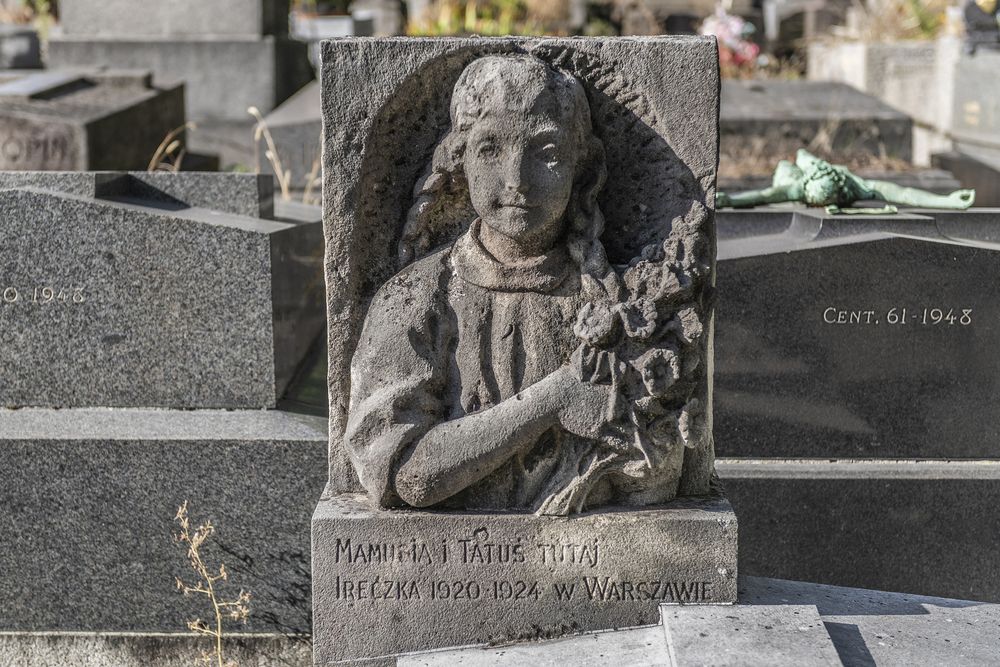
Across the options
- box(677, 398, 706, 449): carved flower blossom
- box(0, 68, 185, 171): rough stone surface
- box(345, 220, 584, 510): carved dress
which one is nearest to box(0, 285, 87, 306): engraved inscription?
box(345, 220, 584, 510): carved dress

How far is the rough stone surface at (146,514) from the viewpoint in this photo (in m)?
4.58

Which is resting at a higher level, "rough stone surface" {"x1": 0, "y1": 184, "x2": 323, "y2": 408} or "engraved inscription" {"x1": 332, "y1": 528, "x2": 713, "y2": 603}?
"rough stone surface" {"x1": 0, "y1": 184, "x2": 323, "y2": 408}

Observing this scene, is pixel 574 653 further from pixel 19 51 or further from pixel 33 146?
pixel 19 51

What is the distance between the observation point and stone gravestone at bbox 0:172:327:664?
15.1ft

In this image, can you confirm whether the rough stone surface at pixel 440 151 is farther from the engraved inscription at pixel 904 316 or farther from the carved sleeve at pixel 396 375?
the engraved inscription at pixel 904 316

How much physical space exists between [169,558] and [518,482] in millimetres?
1736

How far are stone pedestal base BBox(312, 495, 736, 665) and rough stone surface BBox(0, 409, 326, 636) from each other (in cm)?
109

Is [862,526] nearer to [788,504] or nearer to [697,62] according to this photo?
[788,504]

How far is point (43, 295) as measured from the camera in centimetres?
473

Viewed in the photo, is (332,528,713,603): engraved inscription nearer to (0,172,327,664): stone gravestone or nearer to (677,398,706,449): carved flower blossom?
(677,398,706,449): carved flower blossom

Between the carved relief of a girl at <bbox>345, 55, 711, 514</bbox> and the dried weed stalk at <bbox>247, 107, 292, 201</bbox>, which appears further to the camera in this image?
the dried weed stalk at <bbox>247, 107, 292, 201</bbox>

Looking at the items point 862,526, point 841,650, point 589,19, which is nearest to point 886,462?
point 862,526

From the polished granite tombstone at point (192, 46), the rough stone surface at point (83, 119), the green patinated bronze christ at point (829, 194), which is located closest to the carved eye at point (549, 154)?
the green patinated bronze christ at point (829, 194)

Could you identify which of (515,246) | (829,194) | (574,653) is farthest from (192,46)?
(574,653)
